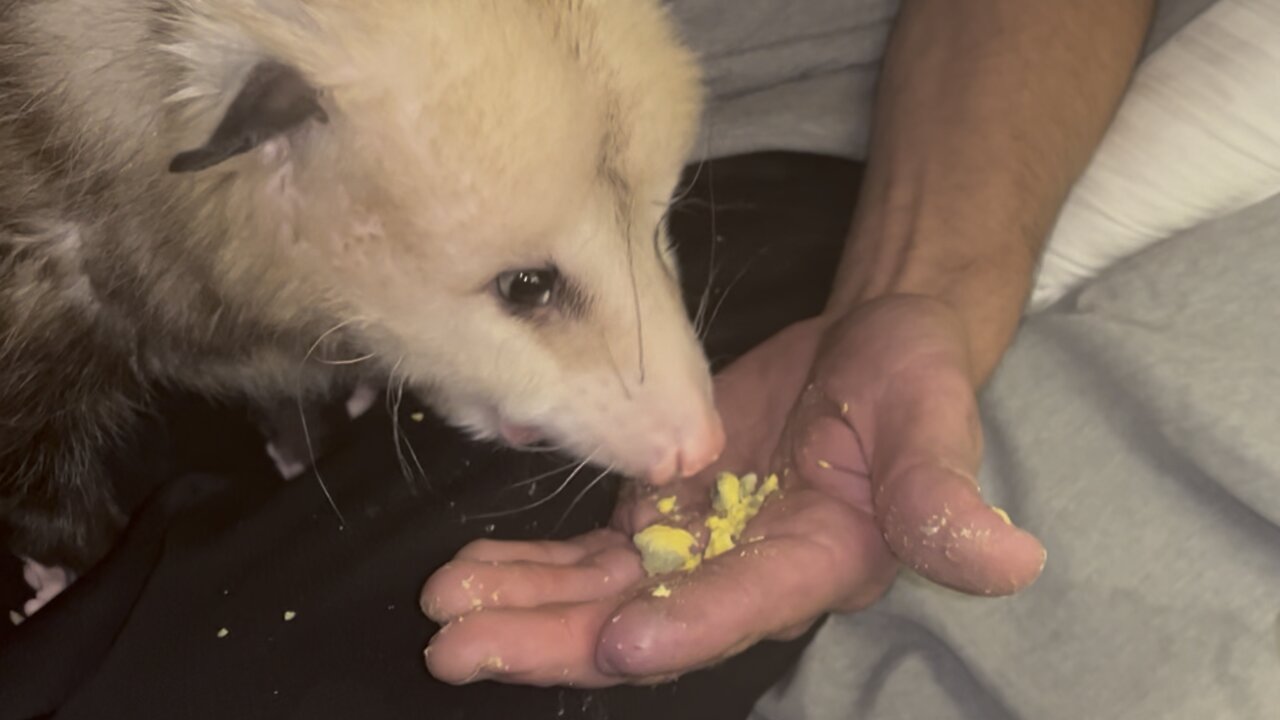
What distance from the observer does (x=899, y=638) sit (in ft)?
3.68

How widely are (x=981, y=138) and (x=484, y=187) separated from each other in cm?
68

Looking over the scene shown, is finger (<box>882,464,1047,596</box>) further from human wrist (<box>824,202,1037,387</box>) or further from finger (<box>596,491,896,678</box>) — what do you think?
human wrist (<box>824,202,1037,387</box>)

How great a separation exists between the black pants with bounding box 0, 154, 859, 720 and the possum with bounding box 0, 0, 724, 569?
0.25ft

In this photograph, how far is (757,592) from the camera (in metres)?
0.90

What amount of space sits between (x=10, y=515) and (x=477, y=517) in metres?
0.53

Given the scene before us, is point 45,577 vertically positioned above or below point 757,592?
below

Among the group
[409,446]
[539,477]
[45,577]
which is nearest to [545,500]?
[539,477]

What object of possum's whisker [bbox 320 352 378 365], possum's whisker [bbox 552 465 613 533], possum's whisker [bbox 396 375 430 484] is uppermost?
possum's whisker [bbox 320 352 378 365]

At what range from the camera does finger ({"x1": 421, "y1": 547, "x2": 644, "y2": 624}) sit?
0.94 m

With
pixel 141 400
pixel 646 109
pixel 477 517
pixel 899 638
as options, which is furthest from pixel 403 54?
pixel 899 638

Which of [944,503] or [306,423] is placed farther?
[306,423]

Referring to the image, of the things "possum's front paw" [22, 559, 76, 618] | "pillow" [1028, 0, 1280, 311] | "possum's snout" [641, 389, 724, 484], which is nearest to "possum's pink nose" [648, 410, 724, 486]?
"possum's snout" [641, 389, 724, 484]

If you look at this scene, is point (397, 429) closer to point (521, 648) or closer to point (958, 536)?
point (521, 648)

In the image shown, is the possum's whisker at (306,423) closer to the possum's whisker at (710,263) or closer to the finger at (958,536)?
the possum's whisker at (710,263)
